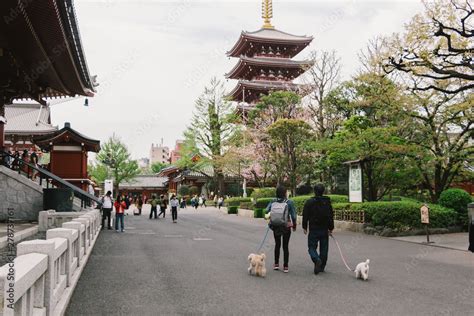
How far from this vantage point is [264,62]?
5300 centimetres

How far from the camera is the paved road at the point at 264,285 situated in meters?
6.25

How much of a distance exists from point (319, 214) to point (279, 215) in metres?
0.77

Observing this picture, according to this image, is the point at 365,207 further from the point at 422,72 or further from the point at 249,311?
the point at 249,311

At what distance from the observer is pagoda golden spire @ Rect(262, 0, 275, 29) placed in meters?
57.4

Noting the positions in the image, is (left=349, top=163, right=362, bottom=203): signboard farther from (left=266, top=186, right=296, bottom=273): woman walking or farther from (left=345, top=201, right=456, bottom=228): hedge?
(left=266, top=186, right=296, bottom=273): woman walking

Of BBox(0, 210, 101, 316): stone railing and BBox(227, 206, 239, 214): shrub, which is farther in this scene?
BBox(227, 206, 239, 214): shrub

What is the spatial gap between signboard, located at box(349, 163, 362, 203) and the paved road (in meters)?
7.09

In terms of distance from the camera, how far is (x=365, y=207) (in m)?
18.8

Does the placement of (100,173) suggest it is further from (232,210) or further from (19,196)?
(19,196)

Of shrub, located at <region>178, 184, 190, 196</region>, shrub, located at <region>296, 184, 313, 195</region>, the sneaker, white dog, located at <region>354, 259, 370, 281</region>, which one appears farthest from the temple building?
white dog, located at <region>354, 259, 370, 281</region>

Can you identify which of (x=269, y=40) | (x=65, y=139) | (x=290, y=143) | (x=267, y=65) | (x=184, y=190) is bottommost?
(x=184, y=190)

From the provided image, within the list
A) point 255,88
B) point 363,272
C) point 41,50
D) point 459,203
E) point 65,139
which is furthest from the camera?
point 255,88

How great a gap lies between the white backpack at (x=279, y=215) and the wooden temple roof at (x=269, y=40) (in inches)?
1768

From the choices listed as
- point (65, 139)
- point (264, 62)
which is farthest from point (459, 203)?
point (264, 62)
